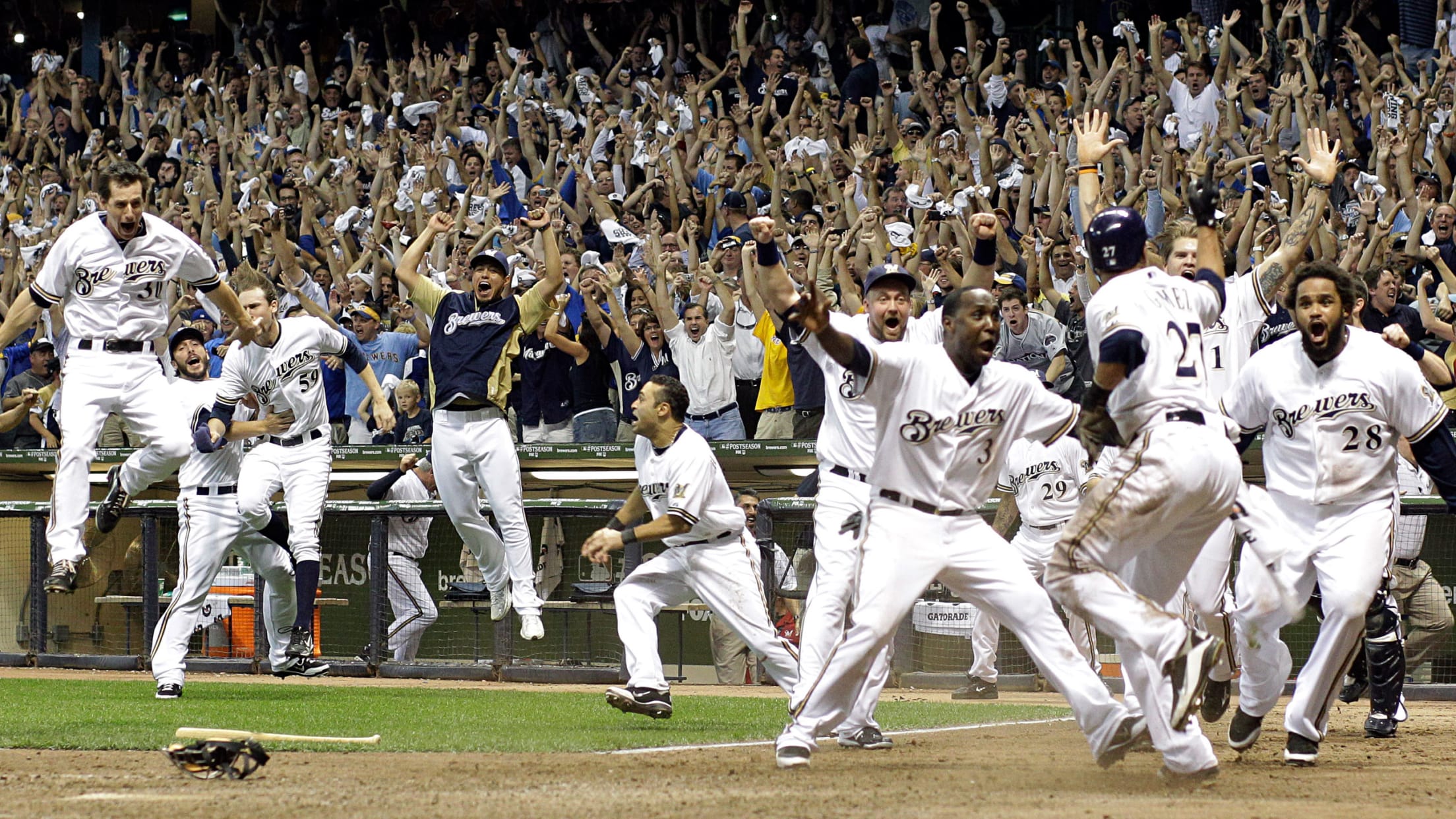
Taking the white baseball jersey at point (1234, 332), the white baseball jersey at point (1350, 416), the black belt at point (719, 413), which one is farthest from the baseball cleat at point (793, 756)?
the black belt at point (719, 413)

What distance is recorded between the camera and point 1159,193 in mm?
13328

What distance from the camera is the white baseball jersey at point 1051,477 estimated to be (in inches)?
399

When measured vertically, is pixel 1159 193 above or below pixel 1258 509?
above

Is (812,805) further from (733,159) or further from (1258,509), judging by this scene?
(733,159)

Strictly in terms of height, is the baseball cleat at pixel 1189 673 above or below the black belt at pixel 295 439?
below

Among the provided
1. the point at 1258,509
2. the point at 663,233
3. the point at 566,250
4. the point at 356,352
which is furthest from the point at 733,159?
the point at 1258,509

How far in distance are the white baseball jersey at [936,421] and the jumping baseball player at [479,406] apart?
4.24 metres

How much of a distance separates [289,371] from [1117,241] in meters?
5.40

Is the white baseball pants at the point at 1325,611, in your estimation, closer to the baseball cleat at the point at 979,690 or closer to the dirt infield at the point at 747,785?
the dirt infield at the point at 747,785

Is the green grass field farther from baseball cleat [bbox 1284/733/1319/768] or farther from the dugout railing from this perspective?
baseball cleat [bbox 1284/733/1319/768]

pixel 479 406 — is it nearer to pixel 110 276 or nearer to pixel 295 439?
pixel 295 439

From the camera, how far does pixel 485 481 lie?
970 centimetres

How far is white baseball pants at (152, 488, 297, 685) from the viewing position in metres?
9.50

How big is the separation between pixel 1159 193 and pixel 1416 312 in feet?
9.99
